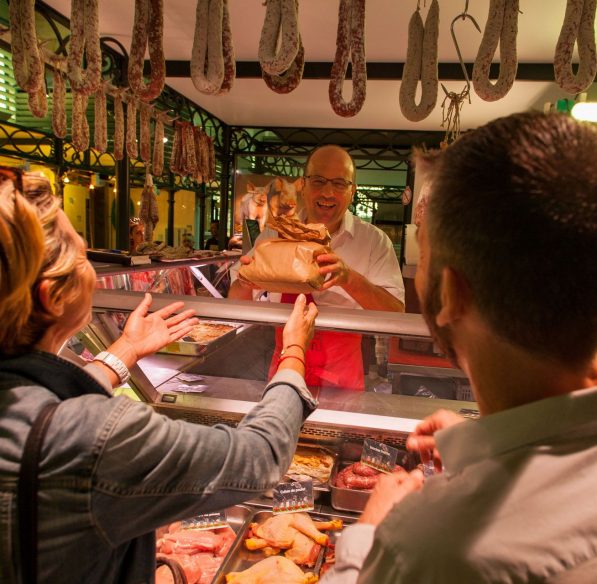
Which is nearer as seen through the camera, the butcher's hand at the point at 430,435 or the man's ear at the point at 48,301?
the man's ear at the point at 48,301

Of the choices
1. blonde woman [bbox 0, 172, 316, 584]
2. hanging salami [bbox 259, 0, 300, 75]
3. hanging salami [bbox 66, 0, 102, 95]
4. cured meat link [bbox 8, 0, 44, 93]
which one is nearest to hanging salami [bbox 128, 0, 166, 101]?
hanging salami [bbox 66, 0, 102, 95]

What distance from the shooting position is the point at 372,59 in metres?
6.22

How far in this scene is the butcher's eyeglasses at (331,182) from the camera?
2740mm

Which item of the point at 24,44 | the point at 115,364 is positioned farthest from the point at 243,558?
the point at 24,44

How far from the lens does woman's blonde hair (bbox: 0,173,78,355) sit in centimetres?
94

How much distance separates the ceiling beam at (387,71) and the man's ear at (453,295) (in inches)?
226

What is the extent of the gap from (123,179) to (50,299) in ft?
19.3

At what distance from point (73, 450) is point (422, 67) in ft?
9.79

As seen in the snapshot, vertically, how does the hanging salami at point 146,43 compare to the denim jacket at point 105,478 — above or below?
above

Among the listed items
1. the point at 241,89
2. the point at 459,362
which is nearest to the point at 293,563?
the point at 459,362

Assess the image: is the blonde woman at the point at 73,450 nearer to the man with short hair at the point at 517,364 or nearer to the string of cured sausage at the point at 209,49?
the man with short hair at the point at 517,364

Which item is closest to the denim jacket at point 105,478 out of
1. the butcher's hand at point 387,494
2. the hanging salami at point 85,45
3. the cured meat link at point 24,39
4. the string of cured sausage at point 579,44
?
the butcher's hand at point 387,494

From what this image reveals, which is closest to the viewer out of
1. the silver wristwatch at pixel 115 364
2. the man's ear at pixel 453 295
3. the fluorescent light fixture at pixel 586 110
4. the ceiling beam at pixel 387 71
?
the man's ear at pixel 453 295

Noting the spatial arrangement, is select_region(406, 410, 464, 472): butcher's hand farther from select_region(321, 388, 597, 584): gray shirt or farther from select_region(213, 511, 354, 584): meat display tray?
select_region(213, 511, 354, 584): meat display tray
